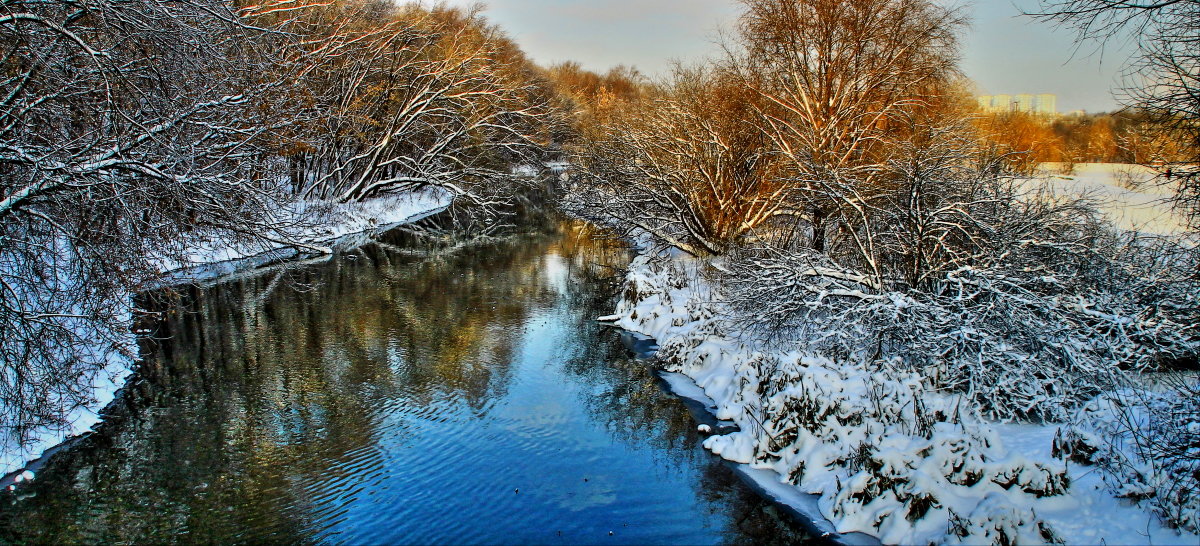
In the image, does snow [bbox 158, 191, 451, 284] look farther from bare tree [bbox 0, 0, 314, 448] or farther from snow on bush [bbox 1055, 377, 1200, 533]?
Result: snow on bush [bbox 1055, 377, 1200, 533]

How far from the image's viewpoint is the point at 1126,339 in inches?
320

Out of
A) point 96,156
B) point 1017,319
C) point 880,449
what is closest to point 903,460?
point 880,449

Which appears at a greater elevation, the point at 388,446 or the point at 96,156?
the point at 96,156

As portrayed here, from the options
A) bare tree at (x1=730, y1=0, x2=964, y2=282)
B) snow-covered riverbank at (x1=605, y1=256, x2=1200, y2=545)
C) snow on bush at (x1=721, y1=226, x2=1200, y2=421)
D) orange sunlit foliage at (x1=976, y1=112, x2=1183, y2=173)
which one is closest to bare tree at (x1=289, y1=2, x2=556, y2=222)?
bare tree at (x1=730, y1=0, x2=964, y2=282)

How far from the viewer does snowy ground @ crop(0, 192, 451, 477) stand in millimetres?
8398

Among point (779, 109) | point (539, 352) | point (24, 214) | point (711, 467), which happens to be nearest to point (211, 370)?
point (24, 214)

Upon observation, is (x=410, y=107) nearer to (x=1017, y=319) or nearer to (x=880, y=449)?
(x=1017, y=319)

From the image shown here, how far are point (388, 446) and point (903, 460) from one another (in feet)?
19.1

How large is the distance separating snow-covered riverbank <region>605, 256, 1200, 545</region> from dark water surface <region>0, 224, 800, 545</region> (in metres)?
0.71

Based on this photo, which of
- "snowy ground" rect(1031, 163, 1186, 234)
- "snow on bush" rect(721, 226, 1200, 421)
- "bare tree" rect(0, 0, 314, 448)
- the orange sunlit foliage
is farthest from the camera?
"snowy ground" rect(1031, 163, 1186, 234)

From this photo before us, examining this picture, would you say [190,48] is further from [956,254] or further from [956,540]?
[956,254]

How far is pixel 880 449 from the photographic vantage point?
732cm

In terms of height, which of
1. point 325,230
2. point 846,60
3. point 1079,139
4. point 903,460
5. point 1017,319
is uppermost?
point 846,60

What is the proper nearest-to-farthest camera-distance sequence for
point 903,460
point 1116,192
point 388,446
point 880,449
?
point 903,460, point 880,449, point 388,446, point 1116,192
